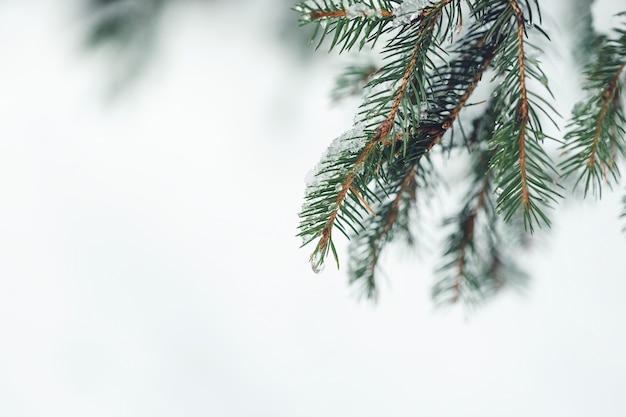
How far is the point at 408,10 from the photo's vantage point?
1.42 feet

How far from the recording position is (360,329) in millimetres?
2123

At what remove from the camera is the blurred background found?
6.20ft

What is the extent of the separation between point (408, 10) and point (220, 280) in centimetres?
180

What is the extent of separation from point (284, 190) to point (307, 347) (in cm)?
76

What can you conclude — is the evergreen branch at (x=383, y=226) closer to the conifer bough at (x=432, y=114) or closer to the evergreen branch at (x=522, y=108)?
the conifer bough at (x=432, y=114)

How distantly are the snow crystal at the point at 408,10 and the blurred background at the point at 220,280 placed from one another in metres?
1.34

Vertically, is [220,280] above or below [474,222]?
above

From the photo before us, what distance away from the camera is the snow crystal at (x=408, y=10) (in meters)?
0.43

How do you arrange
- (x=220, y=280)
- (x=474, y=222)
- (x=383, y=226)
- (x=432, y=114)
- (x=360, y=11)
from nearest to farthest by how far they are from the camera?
1. (x=360, y=11)
2. (x=432, y=114)
3. (x=383, y=226)
4. (x=474, y=222)
5. (x=220, y=280)

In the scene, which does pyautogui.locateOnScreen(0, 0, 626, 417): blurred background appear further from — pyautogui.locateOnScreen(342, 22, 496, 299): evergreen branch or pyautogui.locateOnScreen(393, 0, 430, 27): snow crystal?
pyautogui.locateOnScreen(393, 0, 430, 27): snow crystal

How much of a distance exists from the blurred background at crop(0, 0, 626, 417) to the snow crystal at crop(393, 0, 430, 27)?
134 cm

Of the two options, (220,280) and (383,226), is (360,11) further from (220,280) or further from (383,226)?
(220,280)

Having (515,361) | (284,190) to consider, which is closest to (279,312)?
(284,190)

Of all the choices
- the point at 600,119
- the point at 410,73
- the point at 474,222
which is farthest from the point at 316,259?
the point at 474,222
